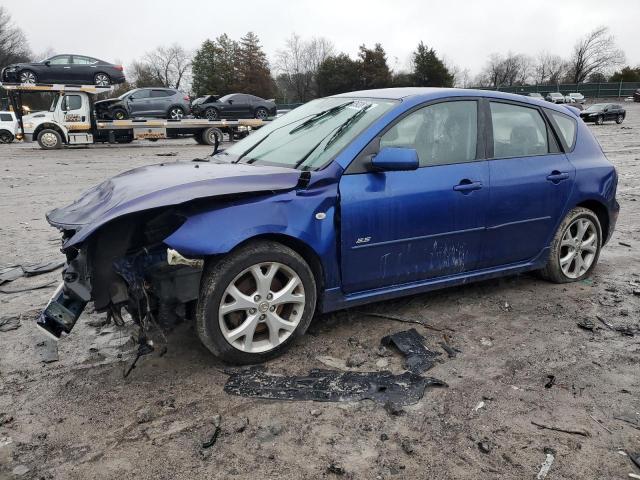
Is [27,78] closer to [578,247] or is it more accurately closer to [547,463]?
[578,247]

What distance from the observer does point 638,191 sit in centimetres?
954

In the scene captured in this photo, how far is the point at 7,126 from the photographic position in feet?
78.2

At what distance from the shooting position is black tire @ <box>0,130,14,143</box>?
2392cm

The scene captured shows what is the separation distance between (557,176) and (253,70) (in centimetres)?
6365

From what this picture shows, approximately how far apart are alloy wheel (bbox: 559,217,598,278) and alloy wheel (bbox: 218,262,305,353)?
2.65 metres

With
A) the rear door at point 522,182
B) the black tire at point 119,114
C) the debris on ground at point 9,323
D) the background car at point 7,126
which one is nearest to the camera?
the debris on ground at point 9,323

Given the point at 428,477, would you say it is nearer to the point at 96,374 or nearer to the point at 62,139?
the point at 96,374

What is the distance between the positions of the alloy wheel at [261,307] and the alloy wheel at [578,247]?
2.65 meters

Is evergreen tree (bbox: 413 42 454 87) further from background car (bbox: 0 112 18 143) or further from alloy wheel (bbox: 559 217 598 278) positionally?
alloy wheel (bbox: 559 217 598 278)

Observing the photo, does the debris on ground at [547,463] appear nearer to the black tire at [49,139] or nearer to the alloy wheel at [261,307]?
the alloy wheel at [261,307]

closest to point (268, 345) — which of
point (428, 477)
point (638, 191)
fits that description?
point (428, 477)

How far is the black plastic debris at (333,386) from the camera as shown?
2.86 metres

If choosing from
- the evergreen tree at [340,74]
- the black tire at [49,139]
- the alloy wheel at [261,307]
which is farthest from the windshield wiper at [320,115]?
the evergreen tree at [340,74]

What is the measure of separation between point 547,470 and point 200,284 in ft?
6.58
